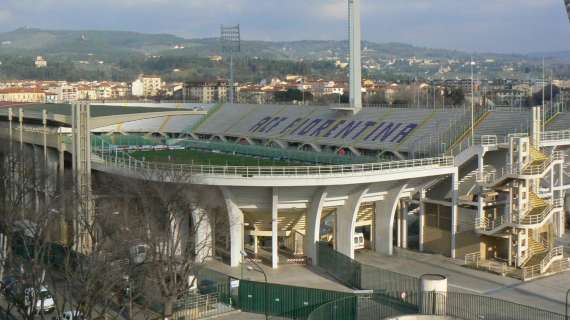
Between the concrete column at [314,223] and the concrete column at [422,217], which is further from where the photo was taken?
the concrete column at [422,217]

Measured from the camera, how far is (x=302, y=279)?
33.7 meters

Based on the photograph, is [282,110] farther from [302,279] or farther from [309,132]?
[302,279]

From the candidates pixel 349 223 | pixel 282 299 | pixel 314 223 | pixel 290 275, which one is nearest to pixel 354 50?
pixel 349 223

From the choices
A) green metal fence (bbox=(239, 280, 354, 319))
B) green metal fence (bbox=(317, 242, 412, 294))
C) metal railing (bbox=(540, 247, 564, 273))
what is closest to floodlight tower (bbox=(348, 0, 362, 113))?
green metal fence (bbox=(317, 242, 412, 294))

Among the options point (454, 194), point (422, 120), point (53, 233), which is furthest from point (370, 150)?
point (53, 233)

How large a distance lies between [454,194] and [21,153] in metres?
27.5

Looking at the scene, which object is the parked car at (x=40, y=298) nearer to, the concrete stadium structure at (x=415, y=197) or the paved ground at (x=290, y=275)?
the concrete stadium structure at (x=415, y=197)

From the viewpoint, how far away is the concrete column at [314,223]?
35.4m

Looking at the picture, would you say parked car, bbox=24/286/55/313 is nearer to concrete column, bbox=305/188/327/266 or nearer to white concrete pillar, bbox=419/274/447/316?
concrete column, bbox=305/188/327/266

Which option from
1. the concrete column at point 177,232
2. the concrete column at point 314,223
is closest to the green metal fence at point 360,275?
the concrete column at point 314,223

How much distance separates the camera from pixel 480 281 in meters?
33.0

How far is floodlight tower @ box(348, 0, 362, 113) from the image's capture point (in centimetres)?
5612

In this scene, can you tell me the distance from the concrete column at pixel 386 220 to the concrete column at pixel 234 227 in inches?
302

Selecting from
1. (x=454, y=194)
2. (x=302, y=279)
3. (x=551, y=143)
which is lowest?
(x=302, y=279)
